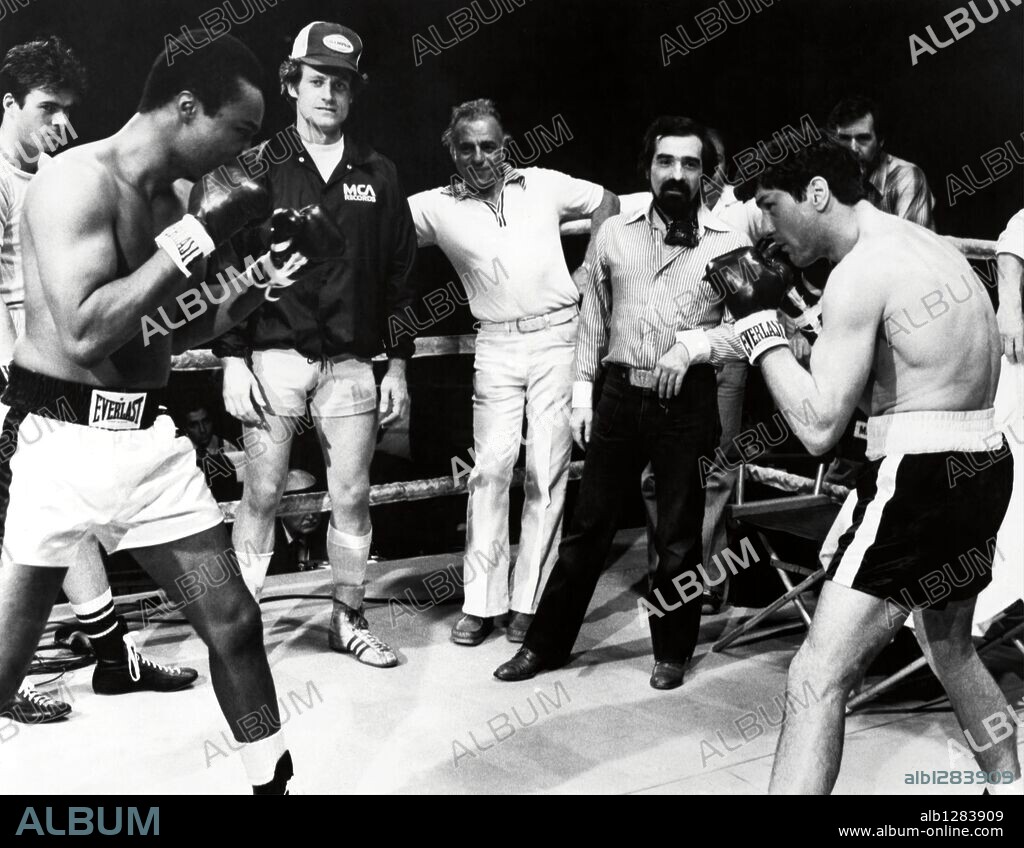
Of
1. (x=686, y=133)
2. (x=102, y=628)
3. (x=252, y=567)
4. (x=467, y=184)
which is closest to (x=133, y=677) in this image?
(x=102, y=628)

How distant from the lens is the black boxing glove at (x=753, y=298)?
2.22 m

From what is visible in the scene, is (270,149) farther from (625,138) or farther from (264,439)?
(625,138)

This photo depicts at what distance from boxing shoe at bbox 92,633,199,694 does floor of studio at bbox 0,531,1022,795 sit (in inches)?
1.4

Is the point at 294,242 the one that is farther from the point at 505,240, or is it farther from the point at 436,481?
the point at 436,481

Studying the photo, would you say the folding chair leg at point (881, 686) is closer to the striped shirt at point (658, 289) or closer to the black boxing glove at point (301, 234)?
the striped shirt at point (658, 289)

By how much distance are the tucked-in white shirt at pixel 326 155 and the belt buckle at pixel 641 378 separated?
0.97 m

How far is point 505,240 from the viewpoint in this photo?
3.37 metres

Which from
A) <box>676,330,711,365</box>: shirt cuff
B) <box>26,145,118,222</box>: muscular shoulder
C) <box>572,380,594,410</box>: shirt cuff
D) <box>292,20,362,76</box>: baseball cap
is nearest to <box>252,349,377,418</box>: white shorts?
<box>572,380,594,410</box>: shirt cuff

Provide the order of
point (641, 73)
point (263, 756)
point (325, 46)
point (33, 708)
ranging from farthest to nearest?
1. point (641, 73)
2. point (325, 46)
3. point (33, 708)
4. point (263, 756)

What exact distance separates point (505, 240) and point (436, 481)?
0.86m

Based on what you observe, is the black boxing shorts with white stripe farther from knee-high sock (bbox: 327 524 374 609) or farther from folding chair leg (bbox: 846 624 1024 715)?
knee-high sock (bbox: 327 524 374 609)

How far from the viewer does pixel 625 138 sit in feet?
14.7

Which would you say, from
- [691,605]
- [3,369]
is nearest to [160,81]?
[3,369]

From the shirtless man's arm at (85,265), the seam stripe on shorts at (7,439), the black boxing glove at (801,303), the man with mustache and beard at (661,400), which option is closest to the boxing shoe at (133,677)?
the seam stripe on shorts at (7,439)
